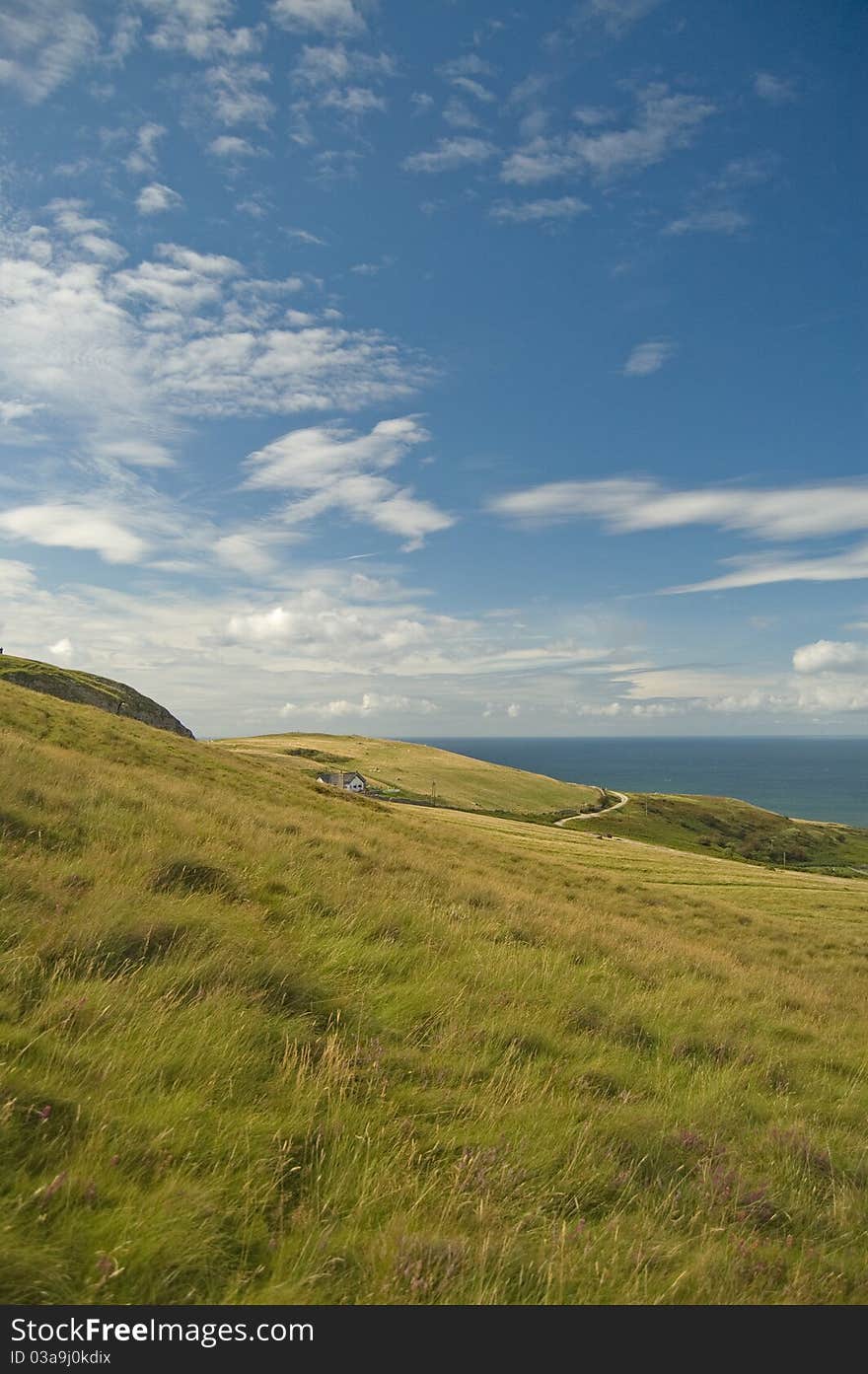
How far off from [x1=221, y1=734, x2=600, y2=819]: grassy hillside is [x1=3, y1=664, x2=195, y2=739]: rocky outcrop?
29052 millimetres

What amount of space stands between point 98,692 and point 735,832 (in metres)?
145

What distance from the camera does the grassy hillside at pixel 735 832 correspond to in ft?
414

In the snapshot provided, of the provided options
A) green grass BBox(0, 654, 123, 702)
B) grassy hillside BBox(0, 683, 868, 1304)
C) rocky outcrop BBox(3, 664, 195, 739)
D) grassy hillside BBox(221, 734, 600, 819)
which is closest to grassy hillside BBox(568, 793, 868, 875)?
grassy hillside BBox(221, 734, 600, 819)

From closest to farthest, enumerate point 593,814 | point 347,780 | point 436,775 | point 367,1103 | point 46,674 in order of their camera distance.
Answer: point 367,1103 < point 46,674 < point 347,780 < point 593,814 < point 436,775

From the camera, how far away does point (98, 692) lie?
8962 centimetres

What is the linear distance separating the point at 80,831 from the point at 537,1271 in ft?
30.4

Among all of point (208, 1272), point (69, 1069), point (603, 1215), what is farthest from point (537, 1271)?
point (69, 1069)

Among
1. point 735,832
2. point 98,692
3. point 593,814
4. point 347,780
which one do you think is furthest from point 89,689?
point 735,832

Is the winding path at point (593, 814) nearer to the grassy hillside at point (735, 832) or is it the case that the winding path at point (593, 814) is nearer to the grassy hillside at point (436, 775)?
the grassy hillside at point (735, 832)

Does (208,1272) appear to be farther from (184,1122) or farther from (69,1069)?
(69,1069)

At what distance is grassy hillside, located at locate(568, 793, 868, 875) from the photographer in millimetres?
126312

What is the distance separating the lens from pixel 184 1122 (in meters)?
4.57

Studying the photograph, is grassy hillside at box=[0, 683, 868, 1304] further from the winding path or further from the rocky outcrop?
the winding path

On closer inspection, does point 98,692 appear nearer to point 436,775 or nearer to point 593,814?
point 436,775
